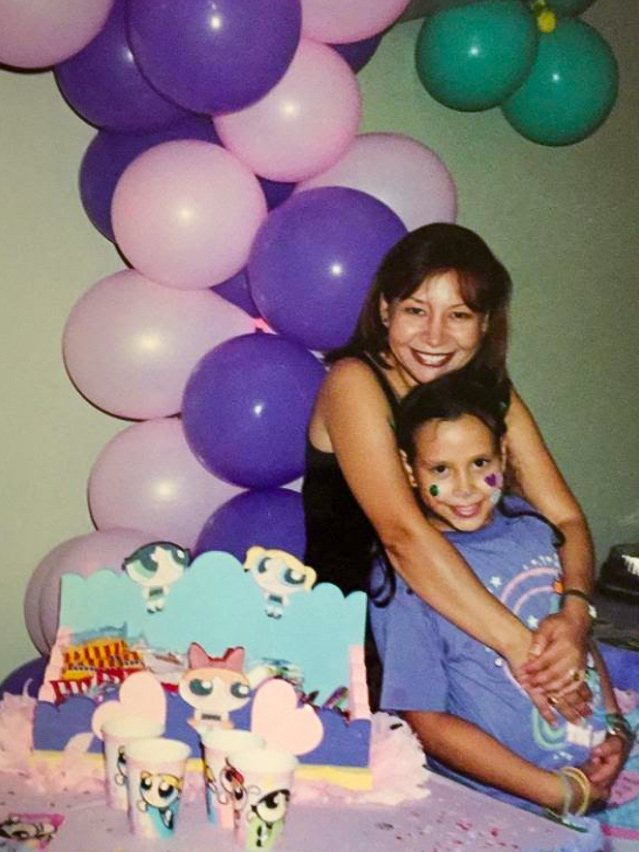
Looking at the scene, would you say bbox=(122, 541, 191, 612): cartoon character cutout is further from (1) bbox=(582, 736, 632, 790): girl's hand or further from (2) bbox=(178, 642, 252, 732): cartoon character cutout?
→ (1) bbox=(582, 736, 632, 790): girl's hand

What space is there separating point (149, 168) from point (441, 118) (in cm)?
88

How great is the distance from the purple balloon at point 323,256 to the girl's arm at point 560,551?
1.06 ft

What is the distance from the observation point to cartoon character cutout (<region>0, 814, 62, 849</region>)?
1.13m

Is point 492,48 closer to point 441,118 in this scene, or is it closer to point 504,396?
point 441,118

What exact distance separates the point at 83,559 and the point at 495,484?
0.75 m

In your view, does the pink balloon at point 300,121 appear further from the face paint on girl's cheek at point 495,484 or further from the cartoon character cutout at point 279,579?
the cartoon character cutout at point 279,579

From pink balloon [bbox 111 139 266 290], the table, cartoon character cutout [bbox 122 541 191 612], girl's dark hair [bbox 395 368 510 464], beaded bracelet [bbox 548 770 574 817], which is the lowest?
beaded bracelet [bbox 548 770 574 817]

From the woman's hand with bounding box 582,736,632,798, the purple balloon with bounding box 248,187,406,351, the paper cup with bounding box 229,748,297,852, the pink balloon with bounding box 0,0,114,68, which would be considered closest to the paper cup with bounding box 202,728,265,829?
the paper cup with bounding box 229,748,297,852

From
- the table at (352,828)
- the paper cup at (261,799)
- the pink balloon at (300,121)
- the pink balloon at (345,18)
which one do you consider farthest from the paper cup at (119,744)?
the pink balloon at (345,18)

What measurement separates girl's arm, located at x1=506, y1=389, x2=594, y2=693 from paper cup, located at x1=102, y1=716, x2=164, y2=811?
0.59 m

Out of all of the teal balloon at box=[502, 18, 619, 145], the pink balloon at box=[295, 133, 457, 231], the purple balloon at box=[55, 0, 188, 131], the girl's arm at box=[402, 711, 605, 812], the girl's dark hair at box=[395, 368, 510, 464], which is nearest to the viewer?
the girl's arm at box=[402, 711, 605, 812]

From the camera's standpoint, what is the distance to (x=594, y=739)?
159 cm

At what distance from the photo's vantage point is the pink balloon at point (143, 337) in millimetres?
1963

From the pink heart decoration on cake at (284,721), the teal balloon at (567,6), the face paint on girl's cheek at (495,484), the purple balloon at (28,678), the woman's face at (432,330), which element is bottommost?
the purple balloon at (28,678)
